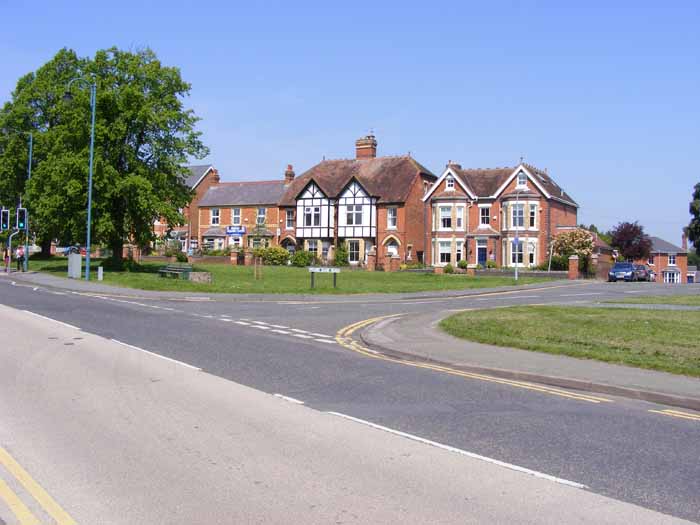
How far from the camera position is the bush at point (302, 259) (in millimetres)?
65125

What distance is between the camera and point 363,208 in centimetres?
6850

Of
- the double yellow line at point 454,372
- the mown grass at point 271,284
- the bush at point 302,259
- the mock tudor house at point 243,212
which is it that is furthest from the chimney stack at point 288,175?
the double yellow line at point 454,372

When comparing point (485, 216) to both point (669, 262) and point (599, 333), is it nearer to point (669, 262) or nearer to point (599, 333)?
point (669, 262)

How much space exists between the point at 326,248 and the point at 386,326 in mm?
50769

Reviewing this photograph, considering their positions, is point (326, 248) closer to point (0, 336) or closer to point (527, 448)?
point (0, 336)

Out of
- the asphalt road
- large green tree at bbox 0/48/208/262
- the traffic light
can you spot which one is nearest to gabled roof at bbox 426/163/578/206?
large green tree at bbox 0/48/208/262

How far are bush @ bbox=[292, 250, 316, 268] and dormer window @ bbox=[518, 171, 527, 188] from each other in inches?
766

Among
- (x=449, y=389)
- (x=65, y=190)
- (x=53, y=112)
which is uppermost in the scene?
(x=53, y=112)

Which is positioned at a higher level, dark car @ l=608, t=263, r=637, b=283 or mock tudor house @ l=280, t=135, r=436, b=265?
mock tudor house @ l=280, t=135, r=436, b=265

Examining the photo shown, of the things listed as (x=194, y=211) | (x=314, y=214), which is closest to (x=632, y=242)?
(x=314, y=214)

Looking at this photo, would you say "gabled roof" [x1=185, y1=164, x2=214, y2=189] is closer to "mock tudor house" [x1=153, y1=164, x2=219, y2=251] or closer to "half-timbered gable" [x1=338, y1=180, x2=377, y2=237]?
"mock tudor house" [x1=153, y1=164, x2=219, y2=251]

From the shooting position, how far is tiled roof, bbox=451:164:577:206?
64.2m

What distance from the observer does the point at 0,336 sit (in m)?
16.2

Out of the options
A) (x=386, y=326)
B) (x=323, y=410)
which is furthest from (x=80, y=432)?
(x=386, y=326)
